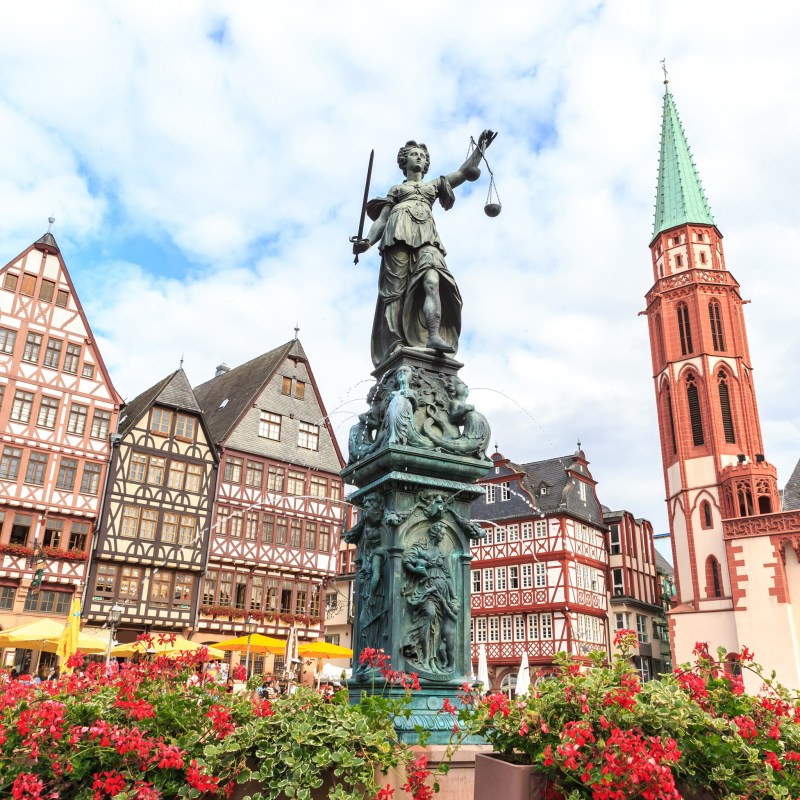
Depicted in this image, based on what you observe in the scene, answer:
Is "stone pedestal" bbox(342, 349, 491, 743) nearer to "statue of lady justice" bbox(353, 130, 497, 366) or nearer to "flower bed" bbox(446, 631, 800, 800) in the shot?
"statue of lady justice" bbox(353, 130, 497, 366)

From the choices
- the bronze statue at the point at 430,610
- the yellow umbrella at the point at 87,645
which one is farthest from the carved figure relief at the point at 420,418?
the yellow umbrella at the point at 87,645

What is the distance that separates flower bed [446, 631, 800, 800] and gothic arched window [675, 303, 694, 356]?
142 feet

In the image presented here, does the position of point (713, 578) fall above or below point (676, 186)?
below

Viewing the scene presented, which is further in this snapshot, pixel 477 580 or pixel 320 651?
pixel 477 580

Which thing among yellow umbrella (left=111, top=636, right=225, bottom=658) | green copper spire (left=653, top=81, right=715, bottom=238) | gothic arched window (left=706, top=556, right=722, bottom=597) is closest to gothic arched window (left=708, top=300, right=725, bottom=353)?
green copper spire (left=653, top=81, right=715, bottom=238)

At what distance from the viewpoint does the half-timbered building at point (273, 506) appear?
2928 centimetres

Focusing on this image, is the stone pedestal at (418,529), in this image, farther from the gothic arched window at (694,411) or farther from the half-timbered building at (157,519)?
the gothic arched window at (694,411)

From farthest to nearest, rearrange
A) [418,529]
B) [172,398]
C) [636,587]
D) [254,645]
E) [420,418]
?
[636,587]
[172,398]
[254,645]
[420,418]
[418,529]

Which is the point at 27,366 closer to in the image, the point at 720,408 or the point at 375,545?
the point at 375,545

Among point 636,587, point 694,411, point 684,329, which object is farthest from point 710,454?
point 636,587

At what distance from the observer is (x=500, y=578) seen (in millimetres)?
39812

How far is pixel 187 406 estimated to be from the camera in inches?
1176

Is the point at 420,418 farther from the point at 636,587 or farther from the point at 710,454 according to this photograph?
the point at 636,587

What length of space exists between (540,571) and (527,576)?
736 mm
